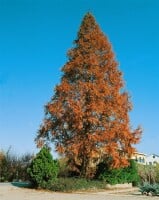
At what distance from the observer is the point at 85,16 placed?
114 ft

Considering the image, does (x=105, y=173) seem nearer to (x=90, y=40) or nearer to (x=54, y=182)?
(x=54, y=182)

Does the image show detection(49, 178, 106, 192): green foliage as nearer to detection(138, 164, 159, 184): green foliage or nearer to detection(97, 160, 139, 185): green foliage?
detection(97, 160, 139, 185): green foliage

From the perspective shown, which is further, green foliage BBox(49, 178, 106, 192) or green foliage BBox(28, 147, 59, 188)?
green foliage BBox(28, 147, 59, 188)

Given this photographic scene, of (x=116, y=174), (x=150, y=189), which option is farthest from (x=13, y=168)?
(x=150, y=189)

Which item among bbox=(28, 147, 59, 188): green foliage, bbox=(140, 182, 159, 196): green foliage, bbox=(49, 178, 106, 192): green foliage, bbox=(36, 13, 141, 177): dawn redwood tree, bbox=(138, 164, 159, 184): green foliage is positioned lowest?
bbox=(140, 182, 159, 196): green foliage

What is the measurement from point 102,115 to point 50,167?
5924 mm

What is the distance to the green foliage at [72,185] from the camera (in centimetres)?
2725

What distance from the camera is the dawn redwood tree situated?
30.2m

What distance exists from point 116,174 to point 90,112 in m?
6.48

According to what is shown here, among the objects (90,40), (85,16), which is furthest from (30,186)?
(85,16)

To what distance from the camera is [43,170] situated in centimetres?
2812

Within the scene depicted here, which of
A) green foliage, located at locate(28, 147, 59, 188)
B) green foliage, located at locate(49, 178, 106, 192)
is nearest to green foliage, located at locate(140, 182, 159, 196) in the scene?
green foliage, located at locate(49, 178, 106, 192)

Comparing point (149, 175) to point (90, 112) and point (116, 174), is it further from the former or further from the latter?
point (90, 112)

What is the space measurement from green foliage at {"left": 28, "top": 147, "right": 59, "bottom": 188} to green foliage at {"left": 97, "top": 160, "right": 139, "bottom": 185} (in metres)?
5.38
